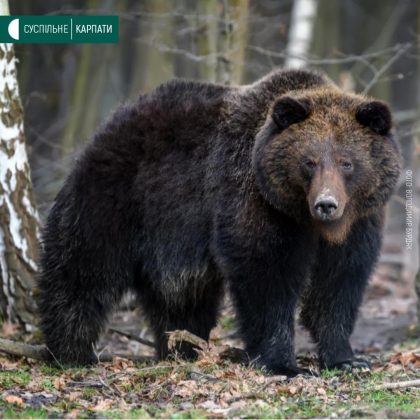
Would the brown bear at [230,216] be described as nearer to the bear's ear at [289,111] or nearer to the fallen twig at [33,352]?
the bear's ear at [289,111]

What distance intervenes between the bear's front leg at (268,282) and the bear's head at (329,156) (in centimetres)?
28

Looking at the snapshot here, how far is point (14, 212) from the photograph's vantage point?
977 cm

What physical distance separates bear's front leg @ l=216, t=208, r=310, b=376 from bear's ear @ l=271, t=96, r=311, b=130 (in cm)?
89

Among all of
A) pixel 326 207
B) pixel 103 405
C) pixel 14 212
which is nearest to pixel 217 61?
pixel 14 212

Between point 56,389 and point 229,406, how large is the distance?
1.65 meters

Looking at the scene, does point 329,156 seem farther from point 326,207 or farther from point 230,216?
point 230,216

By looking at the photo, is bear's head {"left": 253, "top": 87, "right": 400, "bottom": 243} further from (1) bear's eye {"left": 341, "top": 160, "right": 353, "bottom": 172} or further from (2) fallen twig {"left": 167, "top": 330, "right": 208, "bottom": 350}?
(2) fallen twig {"left": 167, "top": 330, "right": 208, "bottom": 350}

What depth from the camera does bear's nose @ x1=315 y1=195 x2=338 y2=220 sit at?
741 cm

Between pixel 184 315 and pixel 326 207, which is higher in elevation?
pixel 326 207

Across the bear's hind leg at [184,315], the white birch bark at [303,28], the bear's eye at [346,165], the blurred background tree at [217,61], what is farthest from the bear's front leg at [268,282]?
the white birch bark at [303,28]

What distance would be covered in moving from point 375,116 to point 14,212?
414cm

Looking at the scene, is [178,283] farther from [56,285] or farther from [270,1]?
[270,1]

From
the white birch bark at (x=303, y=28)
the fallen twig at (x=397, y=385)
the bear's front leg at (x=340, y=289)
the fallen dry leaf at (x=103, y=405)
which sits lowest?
the fallen twig at (x=397, y=385)

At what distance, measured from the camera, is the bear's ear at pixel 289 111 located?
311 inches
